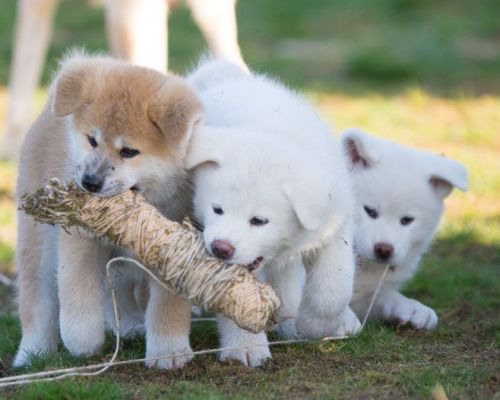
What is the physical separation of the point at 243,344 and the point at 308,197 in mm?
726

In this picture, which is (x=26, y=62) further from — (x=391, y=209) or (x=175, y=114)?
(x=175, y=114)

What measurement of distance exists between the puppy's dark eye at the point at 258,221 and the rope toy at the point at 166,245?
0.16m

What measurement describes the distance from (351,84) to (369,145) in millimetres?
5674

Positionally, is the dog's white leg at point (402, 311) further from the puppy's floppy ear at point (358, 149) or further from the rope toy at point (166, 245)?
the rope toy at point (166, 245)

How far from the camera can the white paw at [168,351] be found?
4000mm

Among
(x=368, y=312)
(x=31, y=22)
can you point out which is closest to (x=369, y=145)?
(x=368, y=312)

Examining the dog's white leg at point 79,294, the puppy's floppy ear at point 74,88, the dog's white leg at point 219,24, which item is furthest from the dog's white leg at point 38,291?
the dog's white leg at point 219,24

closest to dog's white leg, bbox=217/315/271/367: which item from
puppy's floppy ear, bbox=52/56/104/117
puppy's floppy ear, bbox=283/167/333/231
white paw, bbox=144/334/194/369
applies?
white paw, bbox=144/334/194/369

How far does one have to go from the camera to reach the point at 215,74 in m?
4.70

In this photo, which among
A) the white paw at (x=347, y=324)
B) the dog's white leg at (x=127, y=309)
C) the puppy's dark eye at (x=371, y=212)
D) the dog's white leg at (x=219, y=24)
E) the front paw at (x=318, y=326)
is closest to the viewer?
the front paw at (x=318, y=326)

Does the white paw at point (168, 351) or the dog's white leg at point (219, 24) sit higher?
the dog's white leg at point (219, 24)

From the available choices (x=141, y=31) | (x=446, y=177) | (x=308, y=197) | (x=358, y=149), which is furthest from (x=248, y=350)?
(x=141, y=31)

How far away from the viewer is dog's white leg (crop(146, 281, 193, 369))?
4016 millimetres

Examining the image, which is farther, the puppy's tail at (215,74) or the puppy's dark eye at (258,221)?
the puppy's tail at (215,74)
